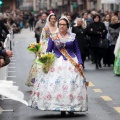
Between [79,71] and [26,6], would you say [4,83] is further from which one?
[26,6]

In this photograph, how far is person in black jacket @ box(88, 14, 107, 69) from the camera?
2505 cm

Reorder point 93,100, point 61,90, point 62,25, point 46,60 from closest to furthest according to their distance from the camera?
point 61,90 < point 46,60 < point 62,25 < point 93,100

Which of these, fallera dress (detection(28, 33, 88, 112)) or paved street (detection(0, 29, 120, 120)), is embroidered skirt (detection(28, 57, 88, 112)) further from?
paved street (detection(0, 29, 120, 120))

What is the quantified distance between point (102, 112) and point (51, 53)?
4.70 feet

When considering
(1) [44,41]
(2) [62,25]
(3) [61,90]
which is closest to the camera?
(3) [61,90]

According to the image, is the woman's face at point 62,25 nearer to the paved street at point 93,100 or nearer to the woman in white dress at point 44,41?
the paved street at point 93,100

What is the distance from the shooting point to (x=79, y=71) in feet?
44.4

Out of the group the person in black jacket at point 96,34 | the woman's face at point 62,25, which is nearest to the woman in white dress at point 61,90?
the woman's face at point 62,25

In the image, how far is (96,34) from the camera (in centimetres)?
2542

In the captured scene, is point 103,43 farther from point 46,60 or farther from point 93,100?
point 46,60

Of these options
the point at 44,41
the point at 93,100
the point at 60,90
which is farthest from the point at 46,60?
the point at 44,41

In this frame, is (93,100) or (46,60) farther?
(93,100)

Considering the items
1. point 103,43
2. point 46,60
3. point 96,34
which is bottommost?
point 103,43

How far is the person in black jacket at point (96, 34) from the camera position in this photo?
82.2ft
